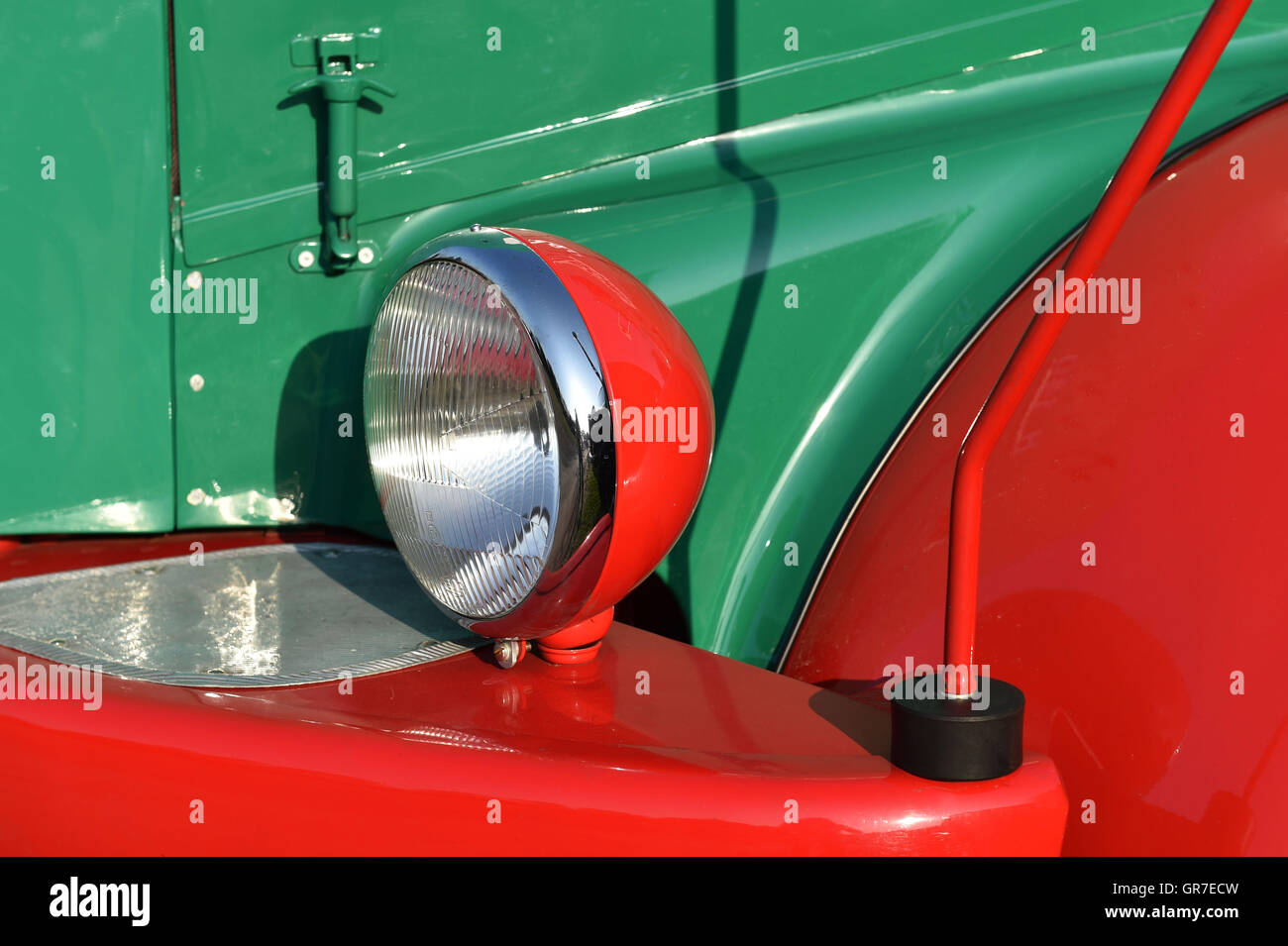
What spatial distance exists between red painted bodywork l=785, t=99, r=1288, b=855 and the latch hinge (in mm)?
617

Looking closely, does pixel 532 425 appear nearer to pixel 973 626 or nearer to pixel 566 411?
pixel 566 411

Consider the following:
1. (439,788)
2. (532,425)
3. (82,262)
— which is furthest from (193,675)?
(82,262)

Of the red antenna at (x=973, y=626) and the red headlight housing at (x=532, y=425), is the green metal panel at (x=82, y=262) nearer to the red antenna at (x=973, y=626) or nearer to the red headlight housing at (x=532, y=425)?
the red headlight housing at (x=532, y=425)

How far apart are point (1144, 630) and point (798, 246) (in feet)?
1.84

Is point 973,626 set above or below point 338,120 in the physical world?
below

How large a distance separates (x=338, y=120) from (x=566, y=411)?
1.88 feet

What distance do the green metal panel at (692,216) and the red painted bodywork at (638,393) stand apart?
0.91ft

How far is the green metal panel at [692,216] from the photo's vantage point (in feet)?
4.29

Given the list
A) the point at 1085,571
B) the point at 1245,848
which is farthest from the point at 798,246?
the point at 1245,848

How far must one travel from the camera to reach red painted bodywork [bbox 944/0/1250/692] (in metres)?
0.86

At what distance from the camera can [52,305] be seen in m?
1.28

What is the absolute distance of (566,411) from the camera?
3.04 ft

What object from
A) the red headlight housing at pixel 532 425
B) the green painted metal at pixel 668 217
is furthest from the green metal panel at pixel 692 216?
the red headlight housing at pixel 532 425

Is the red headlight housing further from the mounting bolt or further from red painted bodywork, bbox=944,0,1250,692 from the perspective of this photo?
red painted bodywork, bbox=944,0,1250,692
